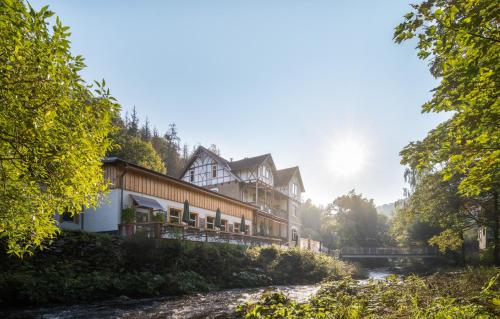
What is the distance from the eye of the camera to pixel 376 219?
63.4 m

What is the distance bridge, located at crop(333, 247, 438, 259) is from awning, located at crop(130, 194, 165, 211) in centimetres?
3007

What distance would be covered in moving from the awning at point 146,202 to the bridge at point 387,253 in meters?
30.1

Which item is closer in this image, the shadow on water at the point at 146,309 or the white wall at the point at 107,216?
the shadow on water at the point at 146,309

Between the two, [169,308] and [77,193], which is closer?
[77,193]

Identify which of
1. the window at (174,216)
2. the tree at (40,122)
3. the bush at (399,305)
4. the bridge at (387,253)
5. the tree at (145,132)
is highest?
the tree at (145,132)

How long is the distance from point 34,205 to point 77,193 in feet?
3.56

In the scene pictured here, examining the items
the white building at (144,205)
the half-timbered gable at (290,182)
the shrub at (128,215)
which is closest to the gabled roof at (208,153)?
the half-timbered gable at (290,182)

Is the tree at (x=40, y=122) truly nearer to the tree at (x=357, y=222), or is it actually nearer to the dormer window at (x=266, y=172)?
the dormer window at (x=266, y=172)

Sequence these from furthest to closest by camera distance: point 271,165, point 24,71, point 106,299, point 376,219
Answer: point 376,219
point 271,165
point 106,299
point 24,71

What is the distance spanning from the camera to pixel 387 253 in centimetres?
5006

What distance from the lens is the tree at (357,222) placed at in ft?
198

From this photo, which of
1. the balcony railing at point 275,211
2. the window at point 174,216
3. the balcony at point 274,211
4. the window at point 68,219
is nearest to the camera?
the window at point 68,219

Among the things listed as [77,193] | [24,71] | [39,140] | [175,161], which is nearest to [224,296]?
[77,193]

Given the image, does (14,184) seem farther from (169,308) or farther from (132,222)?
(132,222)
